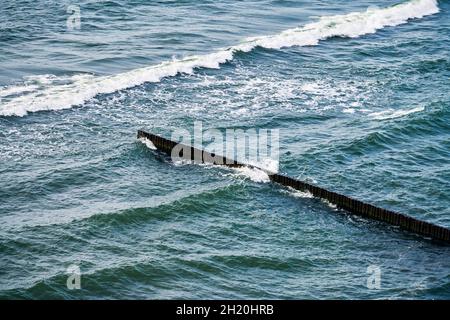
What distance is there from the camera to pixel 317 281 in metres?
28.5

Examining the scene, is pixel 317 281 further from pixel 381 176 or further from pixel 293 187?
pixel 381 176

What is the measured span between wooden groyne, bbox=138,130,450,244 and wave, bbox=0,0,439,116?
849cm

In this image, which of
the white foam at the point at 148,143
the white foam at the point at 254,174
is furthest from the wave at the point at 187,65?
the white foam at the point at 254,174

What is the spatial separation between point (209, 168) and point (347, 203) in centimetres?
677

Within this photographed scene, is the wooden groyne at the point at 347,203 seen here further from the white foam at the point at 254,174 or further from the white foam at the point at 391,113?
the white foam at the point at 391,113

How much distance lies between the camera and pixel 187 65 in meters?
52.0

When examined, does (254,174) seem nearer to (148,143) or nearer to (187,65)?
(148,143)

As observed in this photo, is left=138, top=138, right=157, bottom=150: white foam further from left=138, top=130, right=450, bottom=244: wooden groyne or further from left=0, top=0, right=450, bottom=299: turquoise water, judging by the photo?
left=0, top=0, right=450, bottom=299: turquoise water

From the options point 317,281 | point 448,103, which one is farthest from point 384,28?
point 317,281

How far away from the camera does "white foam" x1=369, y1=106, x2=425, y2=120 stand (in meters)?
44.0

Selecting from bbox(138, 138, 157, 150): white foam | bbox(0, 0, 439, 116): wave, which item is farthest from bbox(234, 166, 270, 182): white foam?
bbox(0, 0, 439, 116): wave

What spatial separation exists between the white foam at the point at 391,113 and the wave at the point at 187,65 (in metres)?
12.1

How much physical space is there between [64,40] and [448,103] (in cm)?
2523
